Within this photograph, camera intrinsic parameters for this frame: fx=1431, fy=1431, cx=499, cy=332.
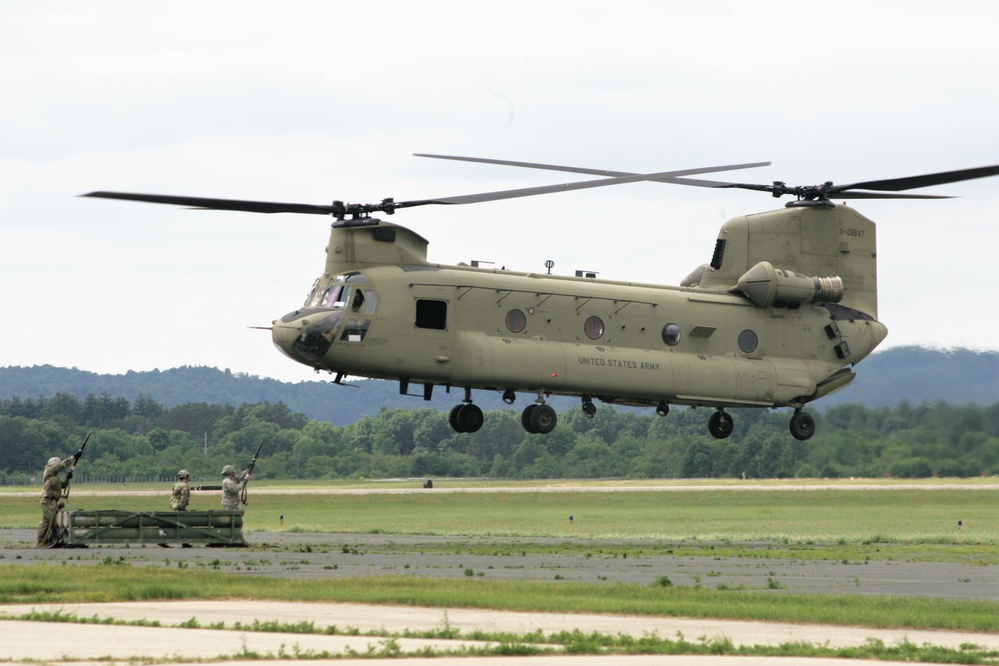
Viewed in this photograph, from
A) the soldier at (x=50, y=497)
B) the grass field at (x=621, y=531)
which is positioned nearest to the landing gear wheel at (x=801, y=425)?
the grass field at (x=621, y=531)

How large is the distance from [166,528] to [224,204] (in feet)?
29.5

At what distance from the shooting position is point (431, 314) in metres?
32.9

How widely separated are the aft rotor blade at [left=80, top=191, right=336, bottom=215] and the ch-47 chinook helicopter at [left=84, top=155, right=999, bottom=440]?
4 cm

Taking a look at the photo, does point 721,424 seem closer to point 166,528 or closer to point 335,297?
point 335,297

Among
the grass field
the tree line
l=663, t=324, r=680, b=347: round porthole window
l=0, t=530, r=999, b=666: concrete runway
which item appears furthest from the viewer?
the tree line

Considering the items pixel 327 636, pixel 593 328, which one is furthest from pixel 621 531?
pixel 327 636

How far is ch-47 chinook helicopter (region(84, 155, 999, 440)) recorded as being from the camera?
1273 inches

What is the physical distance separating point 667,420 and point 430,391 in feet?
215

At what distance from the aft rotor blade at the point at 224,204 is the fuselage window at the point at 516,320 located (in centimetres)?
480

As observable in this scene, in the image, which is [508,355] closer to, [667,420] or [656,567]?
[656,567]

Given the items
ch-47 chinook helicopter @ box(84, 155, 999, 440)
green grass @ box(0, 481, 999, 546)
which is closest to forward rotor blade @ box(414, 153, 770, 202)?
ch-47 chinook helicopter @ box(84, 155, 999, 440)

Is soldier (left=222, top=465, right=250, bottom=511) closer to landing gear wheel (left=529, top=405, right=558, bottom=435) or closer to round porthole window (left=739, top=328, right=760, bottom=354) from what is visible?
landing gear wheel (left=529, top=405, right=558, bottom=435)

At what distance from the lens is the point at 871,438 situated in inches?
1972

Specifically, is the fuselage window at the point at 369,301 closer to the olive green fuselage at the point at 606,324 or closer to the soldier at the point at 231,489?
the olive green fuselage at the point at 606,324
